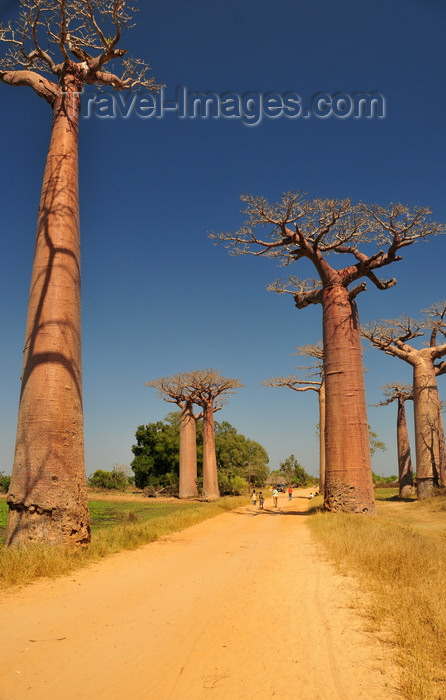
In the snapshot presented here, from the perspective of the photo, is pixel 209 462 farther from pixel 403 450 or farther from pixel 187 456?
pixel 403 450

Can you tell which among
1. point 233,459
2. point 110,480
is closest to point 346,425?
point 233,459

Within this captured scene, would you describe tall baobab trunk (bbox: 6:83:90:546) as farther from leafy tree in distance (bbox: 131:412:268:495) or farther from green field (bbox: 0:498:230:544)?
leafy tree in distance (bbox: 131:412:268:495)

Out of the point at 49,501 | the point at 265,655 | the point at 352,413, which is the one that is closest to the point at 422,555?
the point at 265,655

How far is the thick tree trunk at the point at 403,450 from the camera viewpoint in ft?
77.1

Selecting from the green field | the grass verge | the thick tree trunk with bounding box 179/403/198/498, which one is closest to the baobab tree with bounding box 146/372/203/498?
the thick tree trunk with bounding box 179/403/198/498

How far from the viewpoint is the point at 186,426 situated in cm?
2645

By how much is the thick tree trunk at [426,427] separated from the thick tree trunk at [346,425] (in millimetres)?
8533

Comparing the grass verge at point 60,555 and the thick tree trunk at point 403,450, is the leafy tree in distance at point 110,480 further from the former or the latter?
the grass verge at point 60,555

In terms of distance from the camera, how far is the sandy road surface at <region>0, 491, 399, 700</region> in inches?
95.1

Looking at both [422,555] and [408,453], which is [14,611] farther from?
[408,453]

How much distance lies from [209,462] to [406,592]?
2138cm

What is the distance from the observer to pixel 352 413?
11195mm

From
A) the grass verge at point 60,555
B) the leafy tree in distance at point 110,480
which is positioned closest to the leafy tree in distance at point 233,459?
the leafy tree in distance at point 110,480

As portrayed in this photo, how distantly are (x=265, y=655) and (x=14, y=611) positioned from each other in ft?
7.26
